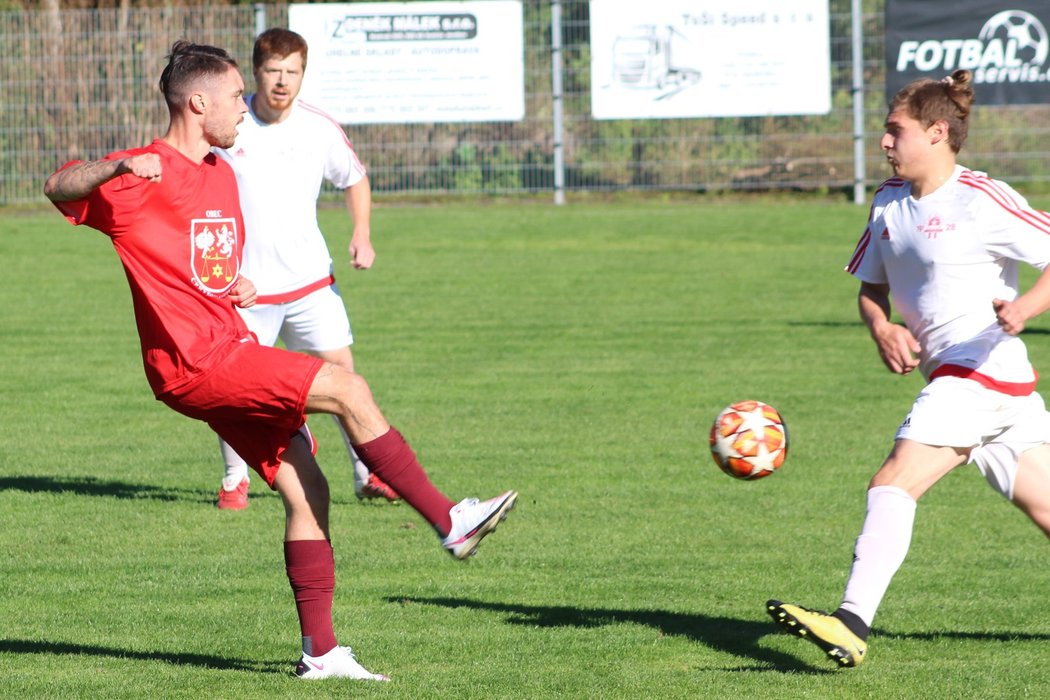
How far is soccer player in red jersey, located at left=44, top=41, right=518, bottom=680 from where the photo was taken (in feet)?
16.3

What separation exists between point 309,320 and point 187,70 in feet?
10.4

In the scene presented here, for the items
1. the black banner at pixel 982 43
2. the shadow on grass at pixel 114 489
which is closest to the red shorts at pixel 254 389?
the shadow on grass at pixel 114 489

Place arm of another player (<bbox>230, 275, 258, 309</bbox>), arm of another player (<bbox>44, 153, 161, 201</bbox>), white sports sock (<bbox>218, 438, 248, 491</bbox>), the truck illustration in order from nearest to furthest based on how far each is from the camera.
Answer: arm of another player (<bbox>44, 153, 161, 201</bbox>) → arm of another player (<bbox>230, 275, 258, 309</bbox>) → white sports sock (<bbox>218, 438, 248, 491</bbox>) → the truck illustration

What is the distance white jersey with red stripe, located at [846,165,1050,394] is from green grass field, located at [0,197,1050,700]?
108 centimetres

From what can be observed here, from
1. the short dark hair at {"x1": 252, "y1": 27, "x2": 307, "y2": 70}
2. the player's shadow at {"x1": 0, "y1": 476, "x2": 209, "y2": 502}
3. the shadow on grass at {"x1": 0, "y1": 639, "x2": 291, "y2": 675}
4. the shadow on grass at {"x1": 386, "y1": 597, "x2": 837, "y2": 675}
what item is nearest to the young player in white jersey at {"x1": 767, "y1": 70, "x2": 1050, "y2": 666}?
the shadow on grass at {"x1": 386, "y1": 597, "x2": 837, "y2": 675}

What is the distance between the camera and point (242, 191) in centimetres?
809

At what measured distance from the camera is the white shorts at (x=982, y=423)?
5254 mm

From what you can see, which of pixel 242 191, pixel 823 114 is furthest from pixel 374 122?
pixel 242 191

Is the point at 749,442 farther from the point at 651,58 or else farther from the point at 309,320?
the point at 651,58

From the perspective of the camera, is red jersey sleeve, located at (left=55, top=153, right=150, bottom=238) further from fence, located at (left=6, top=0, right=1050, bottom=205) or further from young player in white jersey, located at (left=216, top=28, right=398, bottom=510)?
fence, located at (left=6, top=0, right=1050, bottom=205)

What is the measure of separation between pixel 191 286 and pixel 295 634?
1533 mm

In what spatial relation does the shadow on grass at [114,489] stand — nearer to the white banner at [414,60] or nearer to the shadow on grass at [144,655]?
the shadow on grass at [144,655]

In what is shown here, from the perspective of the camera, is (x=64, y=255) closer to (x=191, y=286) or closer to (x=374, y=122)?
(x=374, y=122)

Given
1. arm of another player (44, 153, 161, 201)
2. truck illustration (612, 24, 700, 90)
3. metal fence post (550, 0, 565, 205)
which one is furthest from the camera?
metal fence post (550, 0, 565, 205)
